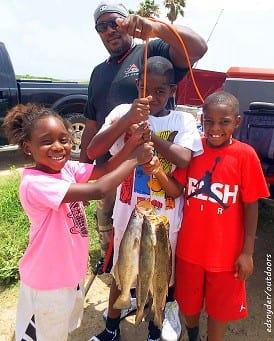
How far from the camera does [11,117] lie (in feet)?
6.93

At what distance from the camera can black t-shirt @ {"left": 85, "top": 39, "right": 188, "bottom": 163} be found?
8.61 ft

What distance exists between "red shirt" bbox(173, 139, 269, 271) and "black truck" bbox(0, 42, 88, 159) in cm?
434

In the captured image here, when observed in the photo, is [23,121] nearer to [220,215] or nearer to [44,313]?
[44,313]

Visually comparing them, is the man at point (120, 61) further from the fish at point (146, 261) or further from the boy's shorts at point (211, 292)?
the fish at point (146, 261)

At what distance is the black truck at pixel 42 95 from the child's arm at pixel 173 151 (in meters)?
4.39

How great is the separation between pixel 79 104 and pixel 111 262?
217 inches

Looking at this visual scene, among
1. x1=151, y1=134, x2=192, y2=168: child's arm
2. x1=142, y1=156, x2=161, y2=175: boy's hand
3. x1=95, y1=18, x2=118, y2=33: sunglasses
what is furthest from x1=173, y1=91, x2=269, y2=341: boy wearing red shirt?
x1=95, y1=18, x2=118, y2=33: sunglasses

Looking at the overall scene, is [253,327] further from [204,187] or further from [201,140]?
[201,140]

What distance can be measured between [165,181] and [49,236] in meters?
0.71

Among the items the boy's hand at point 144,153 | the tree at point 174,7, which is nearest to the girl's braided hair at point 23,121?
the boy's hand at point 144,153

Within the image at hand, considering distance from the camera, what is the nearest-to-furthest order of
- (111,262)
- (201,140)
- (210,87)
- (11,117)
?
(11,117) → (201,140) → (111,262) → (210,87)

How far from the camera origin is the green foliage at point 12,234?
3500 mm

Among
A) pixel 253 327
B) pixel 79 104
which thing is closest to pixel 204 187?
pixel 253 327

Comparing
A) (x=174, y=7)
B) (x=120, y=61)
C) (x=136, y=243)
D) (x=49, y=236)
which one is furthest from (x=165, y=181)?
(x=174, y=7)
